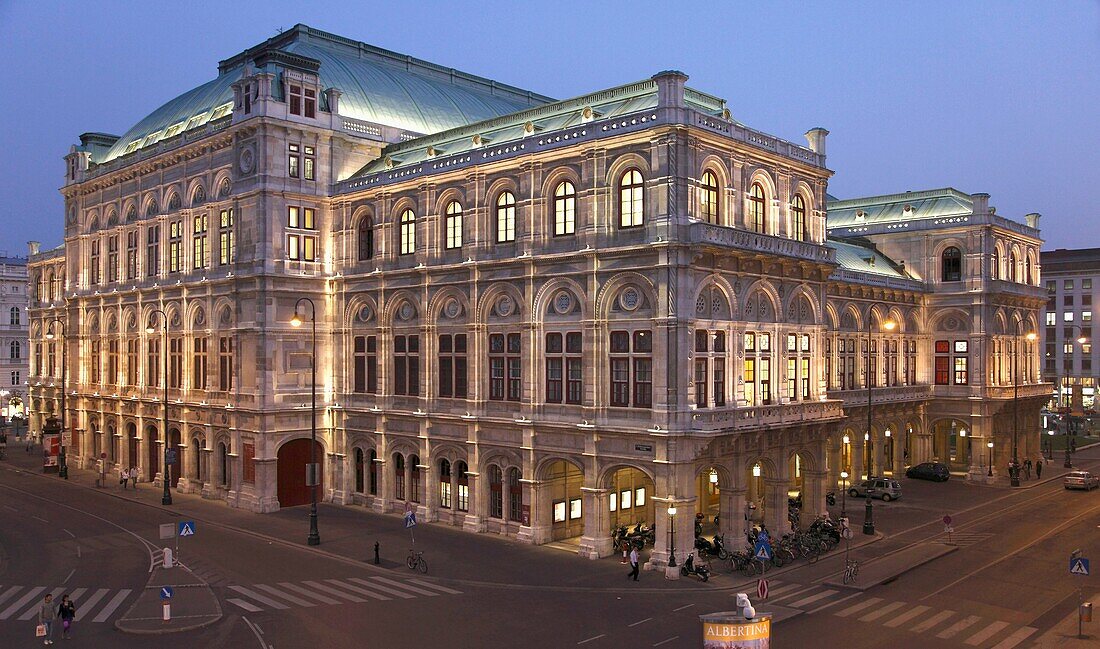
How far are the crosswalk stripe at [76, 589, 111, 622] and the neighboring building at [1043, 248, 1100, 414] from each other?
131298 mm

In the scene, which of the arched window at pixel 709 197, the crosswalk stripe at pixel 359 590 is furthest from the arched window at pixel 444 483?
the arched window at pixel 709 197

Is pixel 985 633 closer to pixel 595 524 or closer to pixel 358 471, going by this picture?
pixel 595 524

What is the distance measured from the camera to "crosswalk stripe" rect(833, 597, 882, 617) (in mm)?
33250

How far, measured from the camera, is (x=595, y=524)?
137 ft

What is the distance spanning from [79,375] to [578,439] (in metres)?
53.0

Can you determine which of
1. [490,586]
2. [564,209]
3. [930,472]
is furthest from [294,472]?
[930,472]

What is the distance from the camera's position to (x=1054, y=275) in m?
134

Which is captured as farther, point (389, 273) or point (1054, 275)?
point (1054, 275)

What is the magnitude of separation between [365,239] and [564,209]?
17228 millimetres

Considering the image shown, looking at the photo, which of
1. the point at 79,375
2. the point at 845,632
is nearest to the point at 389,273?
the point at 845,632

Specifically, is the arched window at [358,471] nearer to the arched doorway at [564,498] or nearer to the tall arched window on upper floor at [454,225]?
the tall arched window on upper floor at [454,225]

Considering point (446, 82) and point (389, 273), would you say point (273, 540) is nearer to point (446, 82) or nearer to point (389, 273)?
point (389, 273)

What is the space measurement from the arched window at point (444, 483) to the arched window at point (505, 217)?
13.2 metres

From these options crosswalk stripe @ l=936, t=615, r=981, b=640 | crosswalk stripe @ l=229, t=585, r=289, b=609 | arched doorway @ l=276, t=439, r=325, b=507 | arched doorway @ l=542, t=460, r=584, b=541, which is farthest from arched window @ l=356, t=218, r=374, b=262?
crosswalk stripe @ l=936, t=615, r=981, b=640
